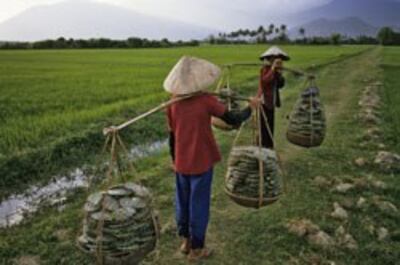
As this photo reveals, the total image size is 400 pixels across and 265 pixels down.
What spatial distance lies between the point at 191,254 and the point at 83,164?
369 cm

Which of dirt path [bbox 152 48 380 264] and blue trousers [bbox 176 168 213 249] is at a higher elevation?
blue trousers [bbox 176 168 213 249]

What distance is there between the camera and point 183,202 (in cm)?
410

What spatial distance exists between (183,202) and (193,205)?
16 centimetres

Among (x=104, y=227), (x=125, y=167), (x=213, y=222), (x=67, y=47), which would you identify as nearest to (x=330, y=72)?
(x=125, y=167)

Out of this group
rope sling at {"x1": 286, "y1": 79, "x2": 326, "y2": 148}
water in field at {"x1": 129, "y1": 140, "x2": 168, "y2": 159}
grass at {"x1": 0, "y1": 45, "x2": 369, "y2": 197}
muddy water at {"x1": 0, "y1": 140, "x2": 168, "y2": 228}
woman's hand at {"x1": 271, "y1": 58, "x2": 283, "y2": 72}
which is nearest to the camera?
muddy water at {"x1": 0, "y1": 140, "x2": 168, "y2": 228}

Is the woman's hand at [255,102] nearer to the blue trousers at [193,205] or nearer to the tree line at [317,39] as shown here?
the blue trousers at [193,205]

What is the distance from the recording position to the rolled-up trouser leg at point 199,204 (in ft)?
12.8

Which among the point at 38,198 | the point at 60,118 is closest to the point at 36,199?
the point at 38,198

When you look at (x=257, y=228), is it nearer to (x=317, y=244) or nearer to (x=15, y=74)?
(x=317, y=244)

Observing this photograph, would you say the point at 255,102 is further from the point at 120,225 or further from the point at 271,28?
the point at 271,28

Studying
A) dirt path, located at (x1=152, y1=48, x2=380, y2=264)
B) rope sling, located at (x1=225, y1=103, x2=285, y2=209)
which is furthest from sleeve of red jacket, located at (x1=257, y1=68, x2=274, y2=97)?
rope sling, located at (x1=225, y1=103, x2=285, y2=209)

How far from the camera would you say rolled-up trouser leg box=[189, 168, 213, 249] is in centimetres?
Answer: 389

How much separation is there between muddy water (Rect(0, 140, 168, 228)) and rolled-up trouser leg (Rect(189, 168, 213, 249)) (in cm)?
214

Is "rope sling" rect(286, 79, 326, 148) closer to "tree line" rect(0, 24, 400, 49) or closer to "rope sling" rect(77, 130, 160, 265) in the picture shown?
"rope sling" rect(77, 130, 160, 265)
